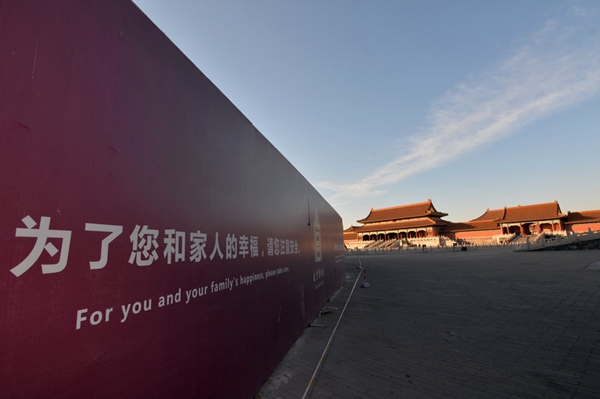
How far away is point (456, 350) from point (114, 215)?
17.6 ft

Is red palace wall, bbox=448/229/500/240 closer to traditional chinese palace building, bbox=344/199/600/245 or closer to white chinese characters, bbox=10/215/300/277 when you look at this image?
traditional chinese palace building, bbox=344/199/600/245

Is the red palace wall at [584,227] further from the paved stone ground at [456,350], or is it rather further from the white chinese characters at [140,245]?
the white chinese characters at [140,245]

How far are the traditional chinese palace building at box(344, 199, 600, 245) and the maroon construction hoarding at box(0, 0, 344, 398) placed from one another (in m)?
46.1

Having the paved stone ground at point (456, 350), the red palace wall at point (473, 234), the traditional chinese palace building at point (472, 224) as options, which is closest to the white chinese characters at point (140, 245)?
the paved stone ground at point (456, 350)

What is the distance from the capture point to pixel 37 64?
4.62 feet

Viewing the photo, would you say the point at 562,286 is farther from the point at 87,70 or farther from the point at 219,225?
the point at 87,70

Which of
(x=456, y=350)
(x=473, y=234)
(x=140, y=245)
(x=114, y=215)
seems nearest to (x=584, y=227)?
(x=473, y=234)

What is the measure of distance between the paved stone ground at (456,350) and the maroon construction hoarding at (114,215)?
4.87 ft

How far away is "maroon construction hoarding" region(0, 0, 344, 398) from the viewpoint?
4.29 ft

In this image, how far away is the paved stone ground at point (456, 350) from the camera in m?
3.58

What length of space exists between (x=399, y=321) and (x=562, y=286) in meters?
7.22

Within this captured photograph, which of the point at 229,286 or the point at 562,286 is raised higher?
the point at 229,286

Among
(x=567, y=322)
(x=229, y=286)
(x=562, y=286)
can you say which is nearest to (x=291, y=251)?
(x=229, y=286)

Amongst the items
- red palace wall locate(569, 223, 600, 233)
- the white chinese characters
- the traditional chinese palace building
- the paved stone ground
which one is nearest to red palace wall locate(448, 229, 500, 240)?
the traditional chinese palace building
